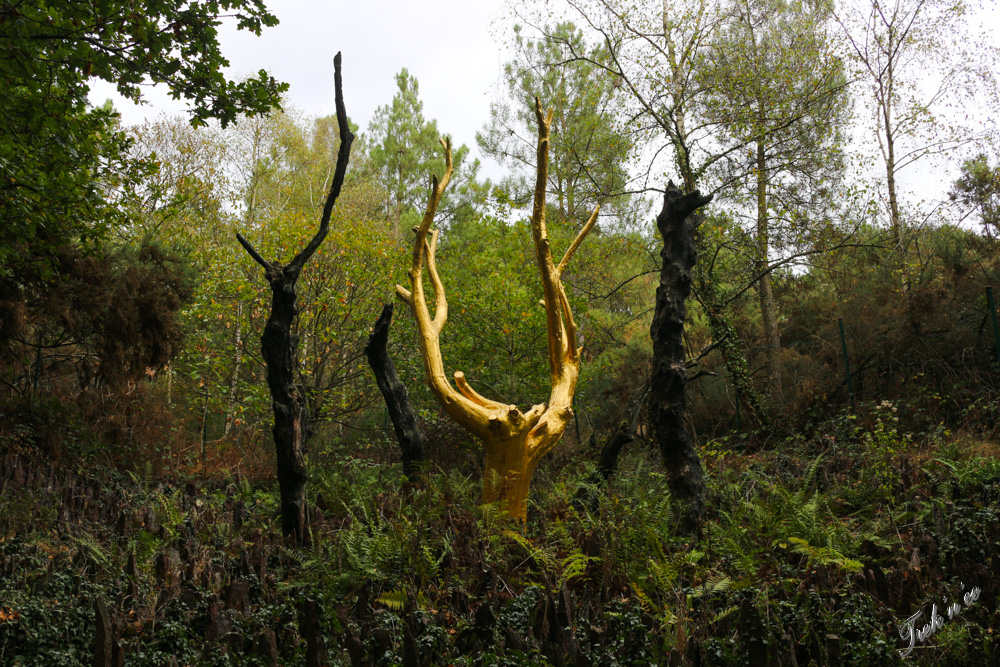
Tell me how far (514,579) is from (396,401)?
395cm

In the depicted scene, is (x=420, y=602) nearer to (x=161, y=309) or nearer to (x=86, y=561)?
(x=86, y=561)

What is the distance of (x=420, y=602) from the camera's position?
364 centimetres

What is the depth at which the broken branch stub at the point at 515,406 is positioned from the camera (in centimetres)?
542

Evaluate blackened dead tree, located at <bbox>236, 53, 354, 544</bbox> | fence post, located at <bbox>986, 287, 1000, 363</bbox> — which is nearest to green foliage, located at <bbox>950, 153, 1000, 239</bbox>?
fence post, located at <bbox>986, 287, 1000, 363</bbox>

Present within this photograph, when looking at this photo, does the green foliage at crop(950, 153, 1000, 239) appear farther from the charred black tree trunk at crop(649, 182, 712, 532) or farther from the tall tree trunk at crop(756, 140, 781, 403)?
the charred black tree trunk at crop(649, 182, 712, 532)

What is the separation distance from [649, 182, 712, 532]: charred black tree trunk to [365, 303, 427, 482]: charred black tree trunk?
281cm

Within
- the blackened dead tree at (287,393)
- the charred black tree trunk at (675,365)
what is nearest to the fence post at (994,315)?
the charred black tree trunk at (675,365)

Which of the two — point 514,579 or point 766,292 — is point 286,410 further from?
point 766,292

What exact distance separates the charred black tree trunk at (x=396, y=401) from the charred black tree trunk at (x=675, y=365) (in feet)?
9.22

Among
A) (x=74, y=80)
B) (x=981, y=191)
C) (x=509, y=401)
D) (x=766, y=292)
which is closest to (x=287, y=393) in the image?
(x=74, y=80)

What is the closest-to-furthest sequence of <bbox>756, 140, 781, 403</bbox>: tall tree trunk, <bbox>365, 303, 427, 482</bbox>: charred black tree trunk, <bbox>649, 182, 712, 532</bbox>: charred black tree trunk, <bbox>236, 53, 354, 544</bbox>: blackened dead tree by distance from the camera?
<bbox>236, 53, 354, 544</bbox>: blackened dead tree
<bbox>649, 182, 712, 532</bbox>: charred black tree trunk
<bbox>365, 303, 427, 482</bbox>: charred black tree trunk
<bbox>756, 140, 781, 403</bbox>: tall tree trunk

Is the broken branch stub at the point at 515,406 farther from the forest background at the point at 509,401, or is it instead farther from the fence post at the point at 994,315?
the fence post at the point at 994,315

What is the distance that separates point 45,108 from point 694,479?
20.5 ft

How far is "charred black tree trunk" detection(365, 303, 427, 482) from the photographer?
292 inches
